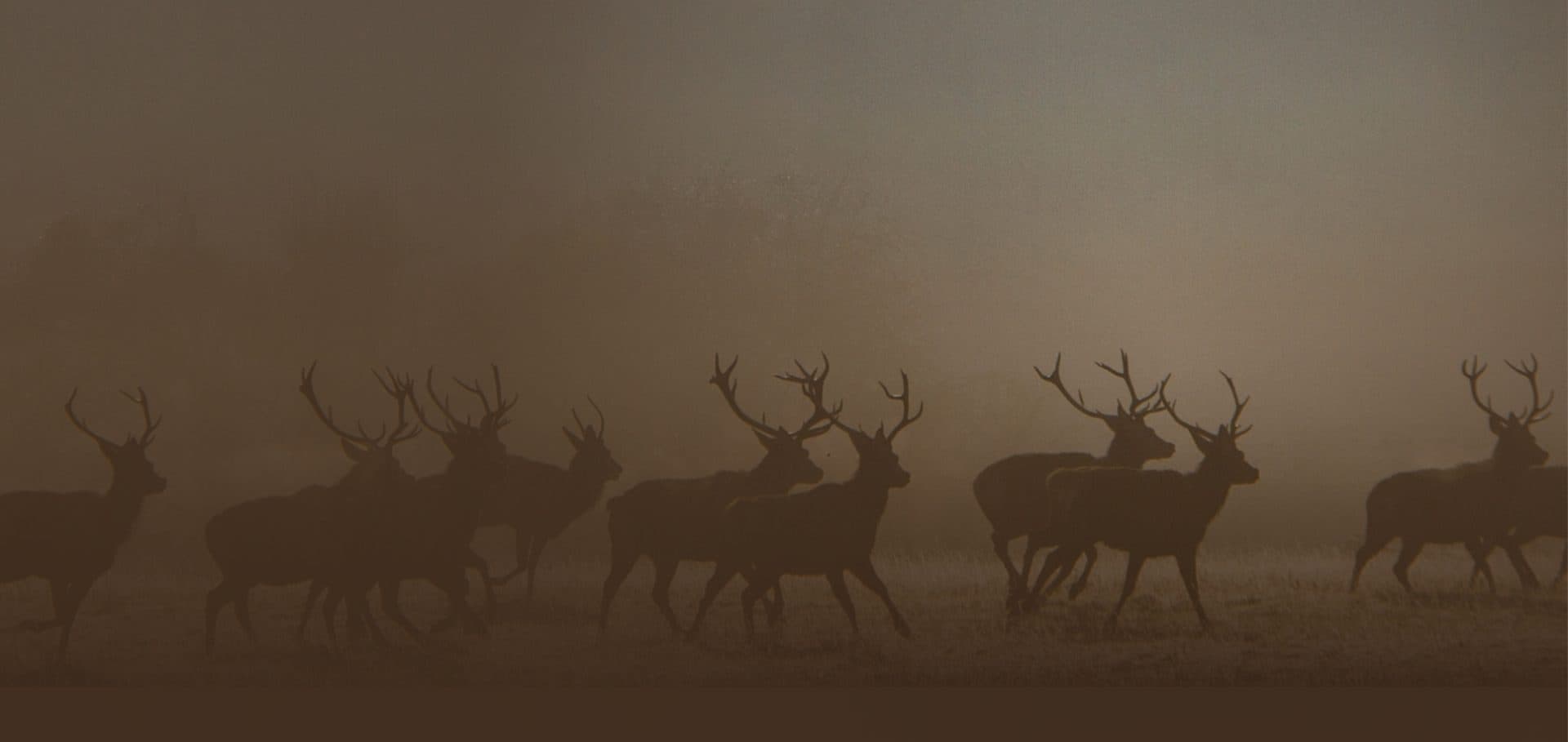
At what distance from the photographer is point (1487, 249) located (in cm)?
626

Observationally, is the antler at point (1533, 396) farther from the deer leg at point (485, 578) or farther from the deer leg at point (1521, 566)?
the deer leg at point (485, 578)

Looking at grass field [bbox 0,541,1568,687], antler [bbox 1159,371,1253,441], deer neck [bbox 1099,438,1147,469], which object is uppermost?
antler [bbox 1159,371,1253,441]

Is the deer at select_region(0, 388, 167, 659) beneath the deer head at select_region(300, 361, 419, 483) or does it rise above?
beneath

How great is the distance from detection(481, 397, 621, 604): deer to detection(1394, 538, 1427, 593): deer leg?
127 inches

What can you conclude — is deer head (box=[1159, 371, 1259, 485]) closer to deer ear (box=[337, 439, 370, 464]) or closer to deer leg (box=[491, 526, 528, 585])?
deer leg (box=[491, 526, 528, 585])

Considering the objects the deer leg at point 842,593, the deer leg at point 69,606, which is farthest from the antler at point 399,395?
the deer leg at point 842,593

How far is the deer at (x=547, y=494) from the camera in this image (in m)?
6.06

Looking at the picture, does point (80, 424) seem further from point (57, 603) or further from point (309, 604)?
point (309, 604)

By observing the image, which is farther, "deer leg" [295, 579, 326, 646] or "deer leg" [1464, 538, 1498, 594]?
"deer leg" [1464, 538, 1498, 594]

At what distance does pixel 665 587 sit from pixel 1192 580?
2091mm

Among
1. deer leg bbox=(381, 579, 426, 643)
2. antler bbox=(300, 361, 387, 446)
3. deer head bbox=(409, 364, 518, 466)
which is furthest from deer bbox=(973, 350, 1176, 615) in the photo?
antler bbox=(300, 361, 387, 446)

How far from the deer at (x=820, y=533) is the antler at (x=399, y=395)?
1.34 metres

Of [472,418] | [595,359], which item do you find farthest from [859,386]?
[472,418]

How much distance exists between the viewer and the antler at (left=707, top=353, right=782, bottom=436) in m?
5.98
